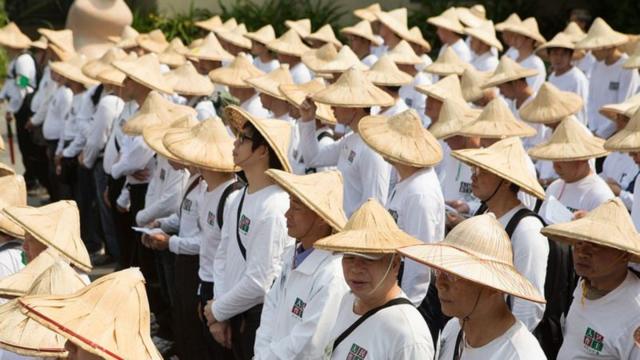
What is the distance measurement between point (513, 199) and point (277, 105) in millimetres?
3937

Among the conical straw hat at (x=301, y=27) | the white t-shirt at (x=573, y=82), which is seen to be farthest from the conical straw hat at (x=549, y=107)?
the conical straw hat at (x=301, y=27)

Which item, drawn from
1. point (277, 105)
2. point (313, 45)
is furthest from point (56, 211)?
point (313, 45)

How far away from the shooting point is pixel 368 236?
5.12 meters

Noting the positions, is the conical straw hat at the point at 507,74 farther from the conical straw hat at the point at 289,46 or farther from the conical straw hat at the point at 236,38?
the conical straw hat at the point at 236,38

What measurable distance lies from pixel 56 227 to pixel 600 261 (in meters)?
2.95

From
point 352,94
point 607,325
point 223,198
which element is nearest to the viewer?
point 607,325

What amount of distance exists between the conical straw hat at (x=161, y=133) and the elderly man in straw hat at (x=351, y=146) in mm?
1034

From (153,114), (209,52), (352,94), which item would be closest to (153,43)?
(209,52)

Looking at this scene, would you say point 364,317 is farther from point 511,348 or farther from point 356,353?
point 511,348

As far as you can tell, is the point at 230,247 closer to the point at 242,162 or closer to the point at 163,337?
the point at 242,162

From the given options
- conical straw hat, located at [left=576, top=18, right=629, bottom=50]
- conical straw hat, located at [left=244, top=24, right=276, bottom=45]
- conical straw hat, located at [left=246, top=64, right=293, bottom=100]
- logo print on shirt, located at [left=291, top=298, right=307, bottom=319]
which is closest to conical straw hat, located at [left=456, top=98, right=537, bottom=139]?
conical straw hat, located at [left=246, top=64, right=293, bottom=100]

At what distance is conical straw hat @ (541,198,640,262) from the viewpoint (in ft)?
17.6

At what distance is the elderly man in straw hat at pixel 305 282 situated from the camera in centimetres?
536

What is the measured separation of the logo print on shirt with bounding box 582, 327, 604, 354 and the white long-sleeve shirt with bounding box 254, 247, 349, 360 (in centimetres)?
120
